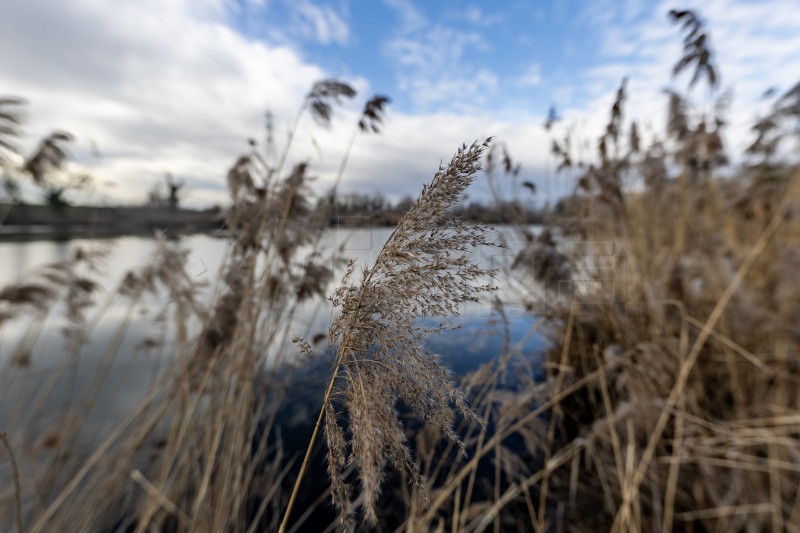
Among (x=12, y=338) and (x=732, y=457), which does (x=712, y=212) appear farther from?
(x=12, y=338)

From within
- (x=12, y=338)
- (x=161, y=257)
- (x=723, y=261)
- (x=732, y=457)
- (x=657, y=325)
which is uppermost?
(x=723, y=261)

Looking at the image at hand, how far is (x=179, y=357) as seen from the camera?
2592mm

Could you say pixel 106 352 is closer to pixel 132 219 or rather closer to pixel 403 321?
pixel 132 219

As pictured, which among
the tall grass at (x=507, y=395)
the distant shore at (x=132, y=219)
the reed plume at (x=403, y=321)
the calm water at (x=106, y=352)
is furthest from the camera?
the distant shore at (x=132, y=219)

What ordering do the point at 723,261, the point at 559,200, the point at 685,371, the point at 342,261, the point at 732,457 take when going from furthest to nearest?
the point at 559,200, the point at 723,261, the point at 342,261, the point at 732,457, the point at 685,371

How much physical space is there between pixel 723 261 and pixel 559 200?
7.16 feet

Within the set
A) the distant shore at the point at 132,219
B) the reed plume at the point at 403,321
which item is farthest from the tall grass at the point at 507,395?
the distant shore at the point at 132,219

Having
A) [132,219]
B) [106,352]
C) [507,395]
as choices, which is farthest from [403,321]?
[106,352]

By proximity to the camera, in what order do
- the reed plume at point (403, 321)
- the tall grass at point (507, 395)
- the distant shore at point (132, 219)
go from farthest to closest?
the distant shore at point (132, 219) → the tall grass at point (507, 395) → the reed plume at point (403, 321)

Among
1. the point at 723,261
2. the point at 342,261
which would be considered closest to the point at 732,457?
the point at 723,261

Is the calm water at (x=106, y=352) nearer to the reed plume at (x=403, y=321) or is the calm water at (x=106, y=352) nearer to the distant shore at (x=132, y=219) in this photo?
the distant shore at (x=132, y=219)

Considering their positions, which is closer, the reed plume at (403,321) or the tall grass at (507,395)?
the reed plume at (403,321)

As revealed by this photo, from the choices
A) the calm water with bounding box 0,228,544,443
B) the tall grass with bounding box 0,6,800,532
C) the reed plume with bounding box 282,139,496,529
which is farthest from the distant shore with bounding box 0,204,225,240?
the reed plume with bounding box 282,139,496,529

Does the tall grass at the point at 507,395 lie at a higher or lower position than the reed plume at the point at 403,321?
lower
